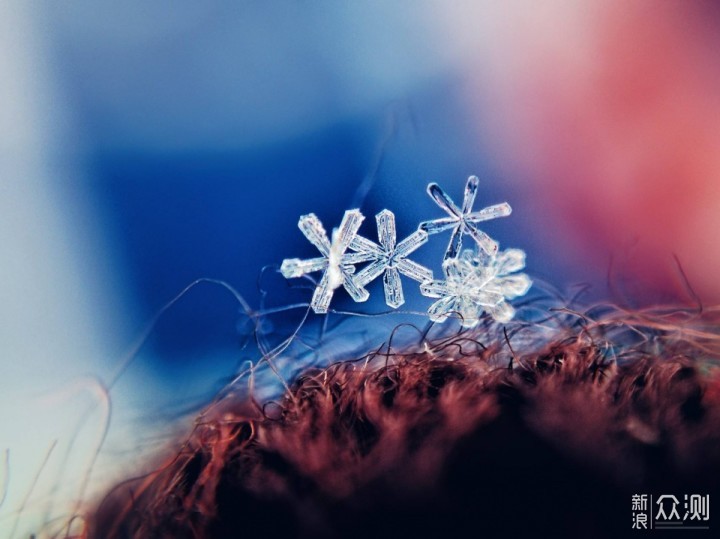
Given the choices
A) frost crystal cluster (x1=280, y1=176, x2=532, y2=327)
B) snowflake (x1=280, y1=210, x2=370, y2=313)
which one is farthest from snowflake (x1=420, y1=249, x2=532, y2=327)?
snowflake (x1=280, y1=210, x2=370, y2=313)

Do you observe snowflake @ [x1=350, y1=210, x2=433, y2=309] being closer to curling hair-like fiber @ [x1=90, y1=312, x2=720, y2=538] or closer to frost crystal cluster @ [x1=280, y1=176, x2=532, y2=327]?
frost crystal cluster @ [x1=280, y1=176, x2=532, y2=327]

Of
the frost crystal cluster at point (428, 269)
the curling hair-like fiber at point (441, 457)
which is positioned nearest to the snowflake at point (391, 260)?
the frost crystal cluster at point (428, 269)

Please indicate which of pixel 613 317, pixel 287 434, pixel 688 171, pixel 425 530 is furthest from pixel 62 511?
pixel 688 171

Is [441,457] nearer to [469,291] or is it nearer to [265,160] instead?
[469,291]

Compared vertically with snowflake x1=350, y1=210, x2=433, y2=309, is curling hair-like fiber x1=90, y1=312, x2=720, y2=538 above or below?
below

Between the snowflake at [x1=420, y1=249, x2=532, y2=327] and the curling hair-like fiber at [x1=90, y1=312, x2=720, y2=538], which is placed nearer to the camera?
the curling hair-like fiber at [x1=90, y1=312, x2=720, y2=538]

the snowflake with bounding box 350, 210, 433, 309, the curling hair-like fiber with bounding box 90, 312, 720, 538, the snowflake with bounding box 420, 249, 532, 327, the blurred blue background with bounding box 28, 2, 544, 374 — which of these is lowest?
the curling hair-like fiber with bounding box 90, 312, 720, 538
